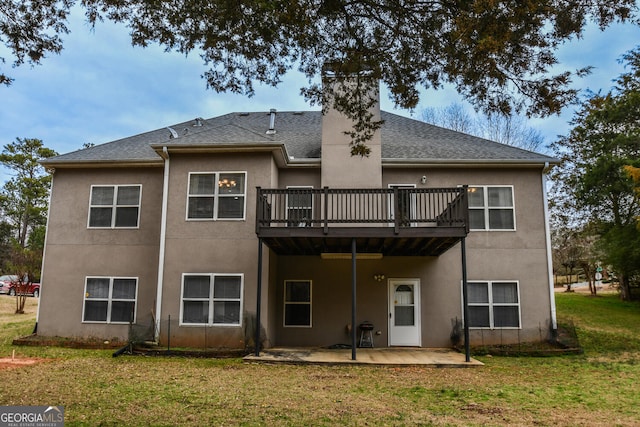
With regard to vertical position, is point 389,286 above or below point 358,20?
below

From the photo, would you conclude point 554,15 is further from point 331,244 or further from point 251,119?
point 251,119

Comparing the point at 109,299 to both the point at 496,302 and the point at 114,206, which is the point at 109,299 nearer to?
the point at 114,206

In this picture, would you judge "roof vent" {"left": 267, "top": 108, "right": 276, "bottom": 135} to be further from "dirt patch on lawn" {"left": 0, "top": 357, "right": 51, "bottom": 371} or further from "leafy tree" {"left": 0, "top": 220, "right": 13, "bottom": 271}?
"leafy tree" {"left": 0, "top": 220, "right": 13, "bottom": 271}

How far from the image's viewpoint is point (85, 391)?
6910 mm

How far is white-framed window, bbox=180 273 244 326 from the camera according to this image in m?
11.6

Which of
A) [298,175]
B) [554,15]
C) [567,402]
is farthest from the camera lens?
[298,175]

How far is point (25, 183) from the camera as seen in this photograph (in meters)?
36.1

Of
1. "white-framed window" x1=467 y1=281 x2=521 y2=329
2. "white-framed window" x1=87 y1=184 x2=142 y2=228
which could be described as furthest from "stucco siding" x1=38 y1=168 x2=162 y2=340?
Answer: "white-framed window" x1=467 y1=281 x2=521 y2=329

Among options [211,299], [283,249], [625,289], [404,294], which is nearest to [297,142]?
[283,249]

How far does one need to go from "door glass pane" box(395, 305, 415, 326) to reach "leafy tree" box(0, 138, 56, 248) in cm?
3347

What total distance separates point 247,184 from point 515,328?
327 inches

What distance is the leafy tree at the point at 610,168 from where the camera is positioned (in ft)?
61.7

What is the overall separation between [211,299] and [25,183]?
32.5m

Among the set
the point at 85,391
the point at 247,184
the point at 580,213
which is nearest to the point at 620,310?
the point at 580,213
